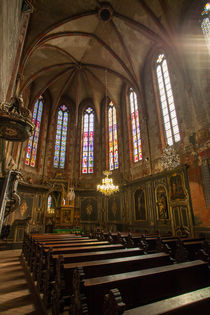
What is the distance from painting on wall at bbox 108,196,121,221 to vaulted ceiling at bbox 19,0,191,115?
35.2 feet

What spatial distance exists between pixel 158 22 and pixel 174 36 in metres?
1.64

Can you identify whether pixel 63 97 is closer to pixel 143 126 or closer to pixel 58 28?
pixel 58 28

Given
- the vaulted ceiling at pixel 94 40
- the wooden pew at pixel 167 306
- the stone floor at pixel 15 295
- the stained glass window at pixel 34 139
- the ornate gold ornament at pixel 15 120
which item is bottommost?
the stone floor at pixel 15 295

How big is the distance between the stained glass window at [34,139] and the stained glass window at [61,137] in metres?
2.29

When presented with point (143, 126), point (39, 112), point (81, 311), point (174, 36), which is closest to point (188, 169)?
point (143, 126)

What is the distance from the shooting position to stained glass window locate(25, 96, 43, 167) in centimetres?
1700

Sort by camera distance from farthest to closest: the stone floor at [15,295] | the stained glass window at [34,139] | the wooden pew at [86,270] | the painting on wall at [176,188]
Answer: the stained glass window at [34,139]
the painting on wall at [176,188]
the stone floor at [15,295]
the wooden pew at [86,270]

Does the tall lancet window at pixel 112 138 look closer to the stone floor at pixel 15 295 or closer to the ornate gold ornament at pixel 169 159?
the ornate gold ornament at pixel 169 159

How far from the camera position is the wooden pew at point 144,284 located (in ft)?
6.68

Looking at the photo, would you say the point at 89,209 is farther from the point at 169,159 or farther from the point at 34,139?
the point at 169,159

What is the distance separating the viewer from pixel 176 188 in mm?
10992

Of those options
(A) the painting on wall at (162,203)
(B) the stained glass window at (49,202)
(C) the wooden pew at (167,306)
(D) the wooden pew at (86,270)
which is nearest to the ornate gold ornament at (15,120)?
(D) the wooden pew at (86,270)

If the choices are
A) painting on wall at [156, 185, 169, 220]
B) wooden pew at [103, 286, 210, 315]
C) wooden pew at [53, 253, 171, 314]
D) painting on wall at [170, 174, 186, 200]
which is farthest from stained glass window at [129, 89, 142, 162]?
wooden pew at [103, 286, 210, 315]

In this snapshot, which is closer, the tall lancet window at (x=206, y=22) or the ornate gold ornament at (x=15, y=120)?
the ornate gold ornament at (x=15, y=120)
